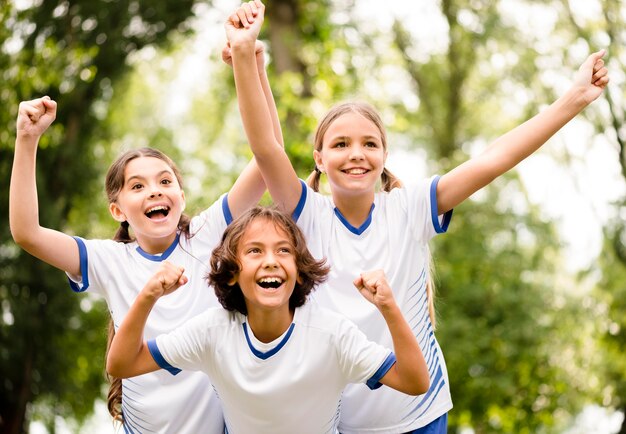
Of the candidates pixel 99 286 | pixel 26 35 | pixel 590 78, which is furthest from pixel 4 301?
pixel 590 78

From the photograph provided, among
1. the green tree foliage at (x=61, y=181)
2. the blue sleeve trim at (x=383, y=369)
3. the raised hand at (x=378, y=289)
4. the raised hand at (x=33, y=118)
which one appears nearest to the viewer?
the raised hand at (x=378, y=289)

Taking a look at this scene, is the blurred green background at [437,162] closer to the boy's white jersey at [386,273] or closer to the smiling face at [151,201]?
the smiling face at [151,201]

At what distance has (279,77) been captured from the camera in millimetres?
9133

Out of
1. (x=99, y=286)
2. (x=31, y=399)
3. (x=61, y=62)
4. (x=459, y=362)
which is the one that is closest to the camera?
(x=99, y=286)

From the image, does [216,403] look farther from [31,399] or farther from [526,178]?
[526,178]

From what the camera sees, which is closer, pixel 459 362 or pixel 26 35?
pixel 26 35

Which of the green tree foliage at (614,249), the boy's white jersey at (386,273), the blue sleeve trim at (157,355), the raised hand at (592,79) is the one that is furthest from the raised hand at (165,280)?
the green tree foliage at (614,249)

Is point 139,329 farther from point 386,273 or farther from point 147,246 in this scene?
point 386,273

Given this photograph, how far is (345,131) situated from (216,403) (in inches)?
39.3

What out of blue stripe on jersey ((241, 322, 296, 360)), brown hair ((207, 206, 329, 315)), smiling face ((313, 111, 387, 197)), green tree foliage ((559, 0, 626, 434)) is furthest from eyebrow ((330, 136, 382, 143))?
green tree foliage ((559, 0, 626, 434))

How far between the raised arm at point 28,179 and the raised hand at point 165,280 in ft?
2.01

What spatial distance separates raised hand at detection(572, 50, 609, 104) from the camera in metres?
2.93

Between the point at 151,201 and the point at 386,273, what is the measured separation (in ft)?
2.76

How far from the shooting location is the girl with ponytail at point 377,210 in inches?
114
